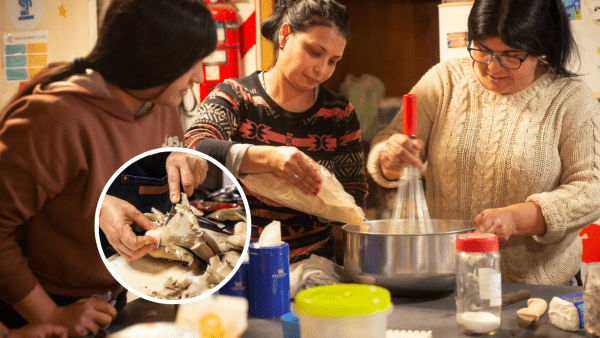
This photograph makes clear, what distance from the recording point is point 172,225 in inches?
31.8

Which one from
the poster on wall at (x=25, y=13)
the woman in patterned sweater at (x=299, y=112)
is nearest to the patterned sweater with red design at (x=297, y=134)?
the woman in patterned sweater at (x=299, y=112)

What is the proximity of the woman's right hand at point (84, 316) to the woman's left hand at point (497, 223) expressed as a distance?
2.69 feet

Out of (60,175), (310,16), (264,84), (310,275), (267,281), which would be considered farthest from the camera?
(264,84)

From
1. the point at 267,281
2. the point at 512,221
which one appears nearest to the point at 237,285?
the point at 267,281

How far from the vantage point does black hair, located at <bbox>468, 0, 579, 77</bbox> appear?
125cm

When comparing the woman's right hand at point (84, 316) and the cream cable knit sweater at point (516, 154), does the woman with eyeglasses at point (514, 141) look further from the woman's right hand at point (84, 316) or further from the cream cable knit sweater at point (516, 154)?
the woman's right hand at point (84, 316)

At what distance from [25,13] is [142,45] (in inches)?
8.2

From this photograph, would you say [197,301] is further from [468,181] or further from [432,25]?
[432,25]

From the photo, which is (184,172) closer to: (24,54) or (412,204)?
(24,54)

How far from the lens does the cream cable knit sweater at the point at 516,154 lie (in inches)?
50.8

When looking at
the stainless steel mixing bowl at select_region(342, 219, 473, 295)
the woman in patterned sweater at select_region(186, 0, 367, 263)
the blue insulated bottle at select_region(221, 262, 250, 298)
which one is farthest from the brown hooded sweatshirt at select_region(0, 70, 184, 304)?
the stainless steel mixing bowl at select_region(342, 219, 473, 295)

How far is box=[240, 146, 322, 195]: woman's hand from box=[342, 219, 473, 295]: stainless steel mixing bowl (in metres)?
0.17

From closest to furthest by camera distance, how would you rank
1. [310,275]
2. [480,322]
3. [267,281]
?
1. [480,322]
2. [267,281]
3. [310,275]

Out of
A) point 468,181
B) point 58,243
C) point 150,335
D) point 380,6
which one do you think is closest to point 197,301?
point 150,335
